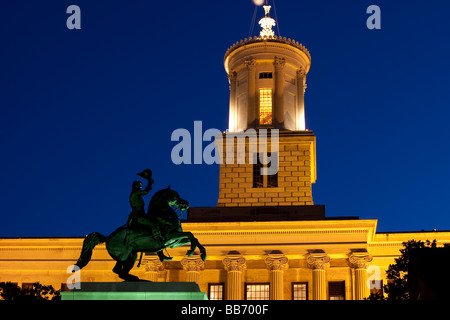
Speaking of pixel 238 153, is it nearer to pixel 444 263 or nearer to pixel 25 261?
pixel 25 261

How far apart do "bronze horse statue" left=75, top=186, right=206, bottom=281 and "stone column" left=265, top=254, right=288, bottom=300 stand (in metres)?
22.4

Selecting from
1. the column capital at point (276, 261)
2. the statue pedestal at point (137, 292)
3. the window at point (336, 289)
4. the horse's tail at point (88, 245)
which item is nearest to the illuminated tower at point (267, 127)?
the column capital at point (276, 261)

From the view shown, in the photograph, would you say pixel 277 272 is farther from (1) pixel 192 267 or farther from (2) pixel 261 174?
(2) pixel 261 174

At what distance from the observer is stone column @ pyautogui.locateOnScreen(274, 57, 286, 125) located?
59156 millimetres

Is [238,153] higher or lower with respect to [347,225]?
higher

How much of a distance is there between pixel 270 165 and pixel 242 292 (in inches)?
392

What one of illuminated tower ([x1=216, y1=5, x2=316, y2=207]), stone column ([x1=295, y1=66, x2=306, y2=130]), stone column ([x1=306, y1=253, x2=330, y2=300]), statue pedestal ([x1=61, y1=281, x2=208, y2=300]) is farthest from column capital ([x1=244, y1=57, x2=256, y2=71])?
statue pedestal ([x1=61, y1=281, x2=208, y2=300])

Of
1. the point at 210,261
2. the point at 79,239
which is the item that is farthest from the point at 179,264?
the point at 79,239

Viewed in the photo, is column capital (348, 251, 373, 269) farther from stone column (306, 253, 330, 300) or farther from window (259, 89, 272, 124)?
window (259, 89, 272, 124)

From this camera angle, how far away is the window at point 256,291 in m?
53.1

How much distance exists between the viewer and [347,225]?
52.5 meters

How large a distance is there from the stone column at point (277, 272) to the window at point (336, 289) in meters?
3.20

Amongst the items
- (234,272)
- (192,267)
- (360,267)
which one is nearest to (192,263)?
(192,267)

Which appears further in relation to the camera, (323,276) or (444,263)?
(323,276)
